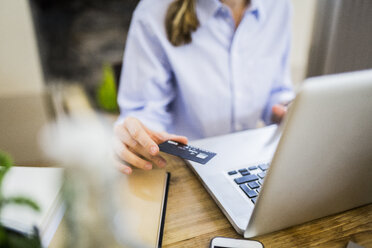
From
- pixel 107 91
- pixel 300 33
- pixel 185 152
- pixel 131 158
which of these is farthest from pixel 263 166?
pixel 107 91

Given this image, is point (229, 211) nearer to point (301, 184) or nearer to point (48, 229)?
point (301, 184)

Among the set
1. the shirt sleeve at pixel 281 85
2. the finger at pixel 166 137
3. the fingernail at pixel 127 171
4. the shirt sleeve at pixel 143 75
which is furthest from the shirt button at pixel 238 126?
the fingernail at pixel 127 171

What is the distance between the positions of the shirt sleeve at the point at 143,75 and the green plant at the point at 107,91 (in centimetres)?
131

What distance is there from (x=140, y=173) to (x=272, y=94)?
2.39 ft

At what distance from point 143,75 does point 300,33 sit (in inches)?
59.5

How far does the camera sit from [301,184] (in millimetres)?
412

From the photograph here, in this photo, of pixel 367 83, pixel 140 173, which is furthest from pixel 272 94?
pixel 367 83

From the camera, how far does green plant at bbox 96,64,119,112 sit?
2.23m

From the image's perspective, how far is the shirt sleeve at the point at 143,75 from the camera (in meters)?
0.94

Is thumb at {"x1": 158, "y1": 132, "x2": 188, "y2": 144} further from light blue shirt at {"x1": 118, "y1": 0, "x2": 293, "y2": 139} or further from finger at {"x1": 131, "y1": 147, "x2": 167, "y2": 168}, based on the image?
light blue shirt at {"x1": 118, "y1": 0, "x2": 293, "y2": 139}

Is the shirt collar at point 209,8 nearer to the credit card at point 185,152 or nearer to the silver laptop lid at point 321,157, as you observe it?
the credit card at point 185,152

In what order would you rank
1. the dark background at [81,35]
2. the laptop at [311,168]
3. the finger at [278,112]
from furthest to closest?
the dark background at [81,35], the finger at [278,112], the laptop at [311,168]

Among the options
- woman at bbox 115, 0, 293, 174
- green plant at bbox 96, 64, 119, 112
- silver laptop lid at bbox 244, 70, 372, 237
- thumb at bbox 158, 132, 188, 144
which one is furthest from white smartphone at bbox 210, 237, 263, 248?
green plant at bbox 96, 64, 119, 112

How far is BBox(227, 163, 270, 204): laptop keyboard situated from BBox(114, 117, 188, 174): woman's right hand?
0.44ft
